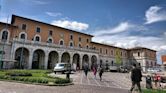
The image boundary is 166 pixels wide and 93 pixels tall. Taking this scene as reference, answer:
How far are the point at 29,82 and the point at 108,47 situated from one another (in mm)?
52289

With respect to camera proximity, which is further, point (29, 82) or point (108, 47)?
point (108, 47)

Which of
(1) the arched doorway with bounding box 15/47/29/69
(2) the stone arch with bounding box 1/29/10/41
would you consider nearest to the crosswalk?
(1) the arched doorway with bounding box 15/47/29/69

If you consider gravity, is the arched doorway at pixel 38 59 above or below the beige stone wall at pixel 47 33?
below

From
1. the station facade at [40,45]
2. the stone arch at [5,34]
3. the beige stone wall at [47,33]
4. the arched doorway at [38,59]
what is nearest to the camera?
the station facade at [40,45]

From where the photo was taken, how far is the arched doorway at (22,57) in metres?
35.9

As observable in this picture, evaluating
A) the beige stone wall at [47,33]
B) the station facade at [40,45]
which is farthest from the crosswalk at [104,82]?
the beige stone wall at [47,33]

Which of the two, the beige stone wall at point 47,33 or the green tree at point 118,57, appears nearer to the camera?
the beige stone wall at point 47,33

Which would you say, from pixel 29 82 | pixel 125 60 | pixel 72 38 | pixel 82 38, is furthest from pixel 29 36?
pixel 125 60

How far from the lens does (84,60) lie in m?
50.6

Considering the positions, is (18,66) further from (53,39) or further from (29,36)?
(53,39)

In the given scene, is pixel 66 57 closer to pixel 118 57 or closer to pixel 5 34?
pixel 5 34

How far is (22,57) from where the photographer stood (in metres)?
36.5

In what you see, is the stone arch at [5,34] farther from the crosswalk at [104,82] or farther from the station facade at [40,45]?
the crosswalk at [104,82]

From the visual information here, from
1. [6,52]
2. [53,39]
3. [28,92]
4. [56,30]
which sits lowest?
[28,92]
